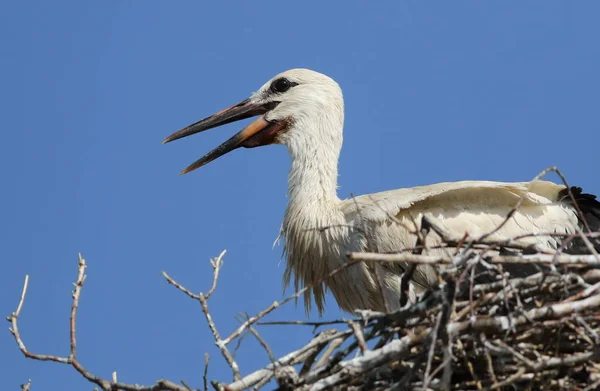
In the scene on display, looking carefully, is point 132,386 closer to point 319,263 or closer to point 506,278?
point 506,278

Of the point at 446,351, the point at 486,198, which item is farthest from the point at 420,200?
the point at 446,351

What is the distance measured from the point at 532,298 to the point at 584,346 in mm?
211

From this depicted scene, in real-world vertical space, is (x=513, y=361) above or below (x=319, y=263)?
below

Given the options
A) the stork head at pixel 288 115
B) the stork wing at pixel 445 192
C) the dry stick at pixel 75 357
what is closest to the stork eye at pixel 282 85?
the stork head at pixel 288 115

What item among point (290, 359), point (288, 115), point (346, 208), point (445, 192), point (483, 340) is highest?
point (288, 115)

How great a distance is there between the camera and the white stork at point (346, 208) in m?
4.68

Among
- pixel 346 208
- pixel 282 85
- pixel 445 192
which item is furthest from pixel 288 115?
pixel 445 192

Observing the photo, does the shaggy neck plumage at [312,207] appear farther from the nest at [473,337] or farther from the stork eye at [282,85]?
the nest at [473,337]

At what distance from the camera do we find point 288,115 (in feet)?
18.2

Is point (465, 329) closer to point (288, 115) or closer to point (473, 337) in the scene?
point (473, 337)

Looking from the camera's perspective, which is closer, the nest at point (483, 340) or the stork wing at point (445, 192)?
the nest at point (483, 340)

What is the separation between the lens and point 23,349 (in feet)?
12.1

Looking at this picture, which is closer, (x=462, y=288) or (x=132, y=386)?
(x=462, y=288)

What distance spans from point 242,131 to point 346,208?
954mm
